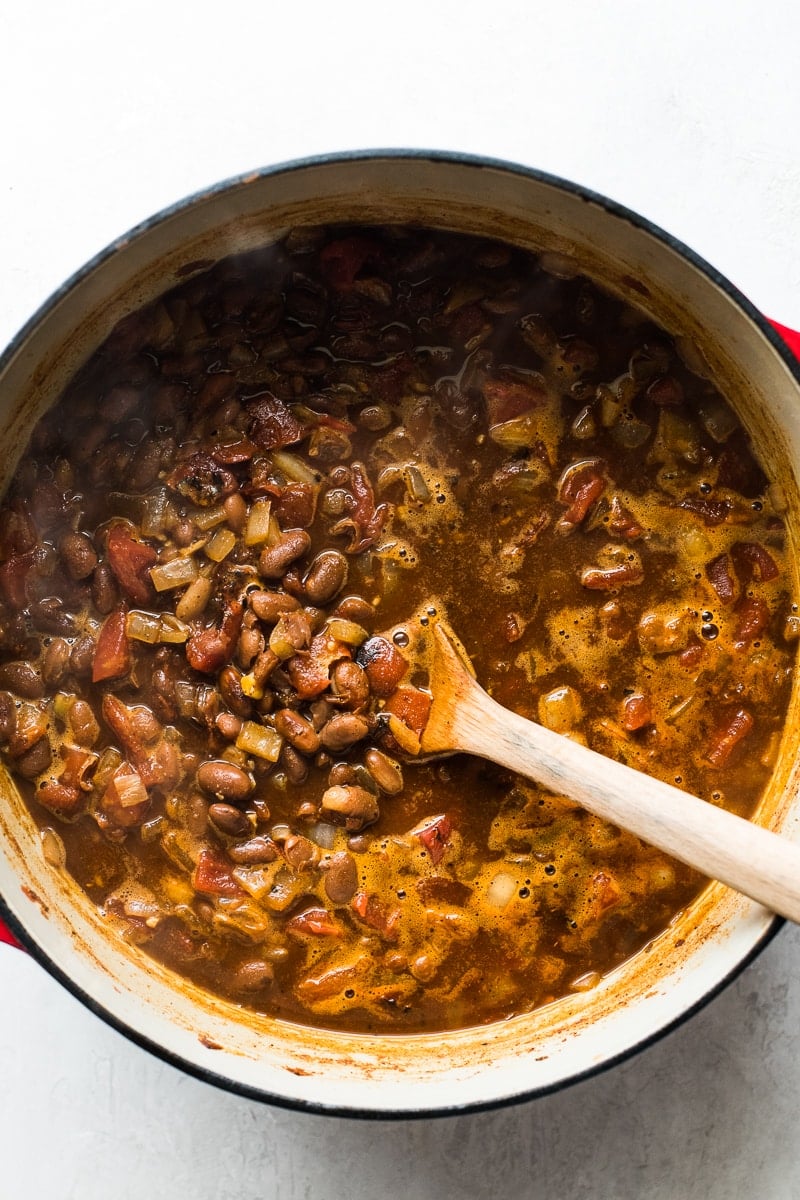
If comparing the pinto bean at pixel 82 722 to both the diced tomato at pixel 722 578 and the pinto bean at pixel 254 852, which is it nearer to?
the pinto bean at pixel 254 852

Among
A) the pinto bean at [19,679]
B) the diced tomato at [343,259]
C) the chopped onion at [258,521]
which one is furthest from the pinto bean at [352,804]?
the diced tomato at [343,259]

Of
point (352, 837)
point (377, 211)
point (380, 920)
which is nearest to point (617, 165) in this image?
point (377, 211)


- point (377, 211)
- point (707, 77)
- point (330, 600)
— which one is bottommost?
point (330, 600)

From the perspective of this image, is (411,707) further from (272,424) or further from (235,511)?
(272,424)

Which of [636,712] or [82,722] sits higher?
[636,712]

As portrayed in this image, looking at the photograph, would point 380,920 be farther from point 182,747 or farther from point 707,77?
point 707,77

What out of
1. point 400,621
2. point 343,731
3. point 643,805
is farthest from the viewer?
point 400,621

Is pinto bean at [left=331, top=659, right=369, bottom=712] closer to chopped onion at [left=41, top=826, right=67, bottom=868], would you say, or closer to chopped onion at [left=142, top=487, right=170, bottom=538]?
chopped onion at [left=142, top=487, right=170, bottom=538]

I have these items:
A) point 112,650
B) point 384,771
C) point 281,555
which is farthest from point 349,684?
point 112,650
